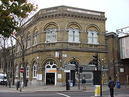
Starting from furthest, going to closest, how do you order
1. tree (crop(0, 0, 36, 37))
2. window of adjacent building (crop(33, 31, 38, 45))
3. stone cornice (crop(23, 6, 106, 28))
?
window of adjacent building (crop(33, 31, 38, 45)) < stone cornice (crop(23, 6, 106, 28)) < tree (crop(0, 0, 36, 37))

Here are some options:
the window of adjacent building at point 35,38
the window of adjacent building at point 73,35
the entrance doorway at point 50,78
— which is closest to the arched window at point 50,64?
the entrance doorway at point 50,78

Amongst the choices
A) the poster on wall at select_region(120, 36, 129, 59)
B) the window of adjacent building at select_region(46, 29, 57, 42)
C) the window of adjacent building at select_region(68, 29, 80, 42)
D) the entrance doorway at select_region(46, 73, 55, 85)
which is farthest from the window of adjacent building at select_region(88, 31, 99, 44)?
the entrance doorway at select_region(46, 73, 55, 85)

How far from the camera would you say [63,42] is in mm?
45250

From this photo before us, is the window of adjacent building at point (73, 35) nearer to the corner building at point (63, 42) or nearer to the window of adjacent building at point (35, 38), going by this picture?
the corner building at point (63, 42)

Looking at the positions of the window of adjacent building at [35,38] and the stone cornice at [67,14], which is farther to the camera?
the window of adjacent building at [35,38]

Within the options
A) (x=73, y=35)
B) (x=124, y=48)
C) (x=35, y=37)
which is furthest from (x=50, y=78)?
(x=124, y=48)

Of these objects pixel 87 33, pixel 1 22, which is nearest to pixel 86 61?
pixel 87 33

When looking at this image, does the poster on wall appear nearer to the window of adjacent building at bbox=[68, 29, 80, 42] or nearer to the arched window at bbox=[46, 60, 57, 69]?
the window of adjacent building at bbox=[68, 29, 80, 42]

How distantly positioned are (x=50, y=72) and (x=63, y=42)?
531cm

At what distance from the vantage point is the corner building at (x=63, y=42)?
45.2 m

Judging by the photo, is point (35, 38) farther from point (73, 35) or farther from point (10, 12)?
point (10, 12)

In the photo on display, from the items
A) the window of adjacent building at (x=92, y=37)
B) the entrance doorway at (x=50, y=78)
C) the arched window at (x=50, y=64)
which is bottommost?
the entrance doorway at (x=50, y=78)

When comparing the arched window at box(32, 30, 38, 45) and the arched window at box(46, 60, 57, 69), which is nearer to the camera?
the arched window at box(46, 60, 57, 69)

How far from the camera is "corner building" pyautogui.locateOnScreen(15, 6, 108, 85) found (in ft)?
148
